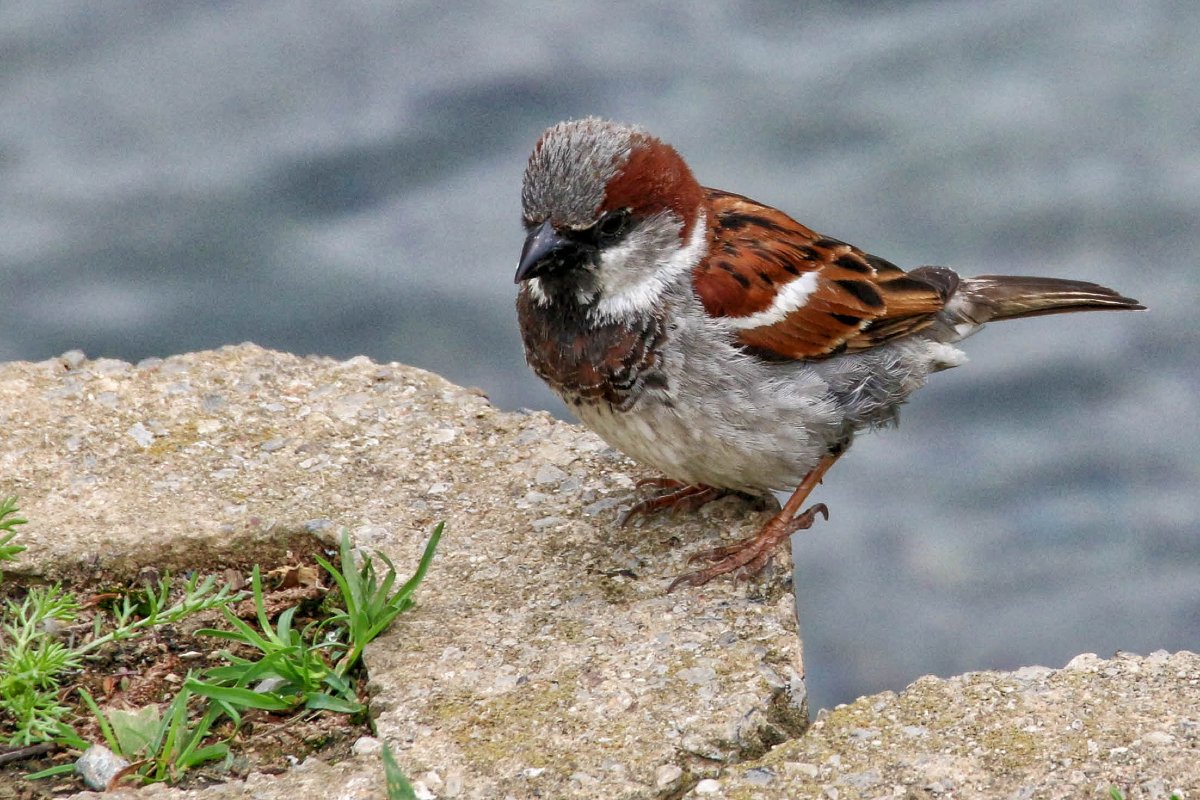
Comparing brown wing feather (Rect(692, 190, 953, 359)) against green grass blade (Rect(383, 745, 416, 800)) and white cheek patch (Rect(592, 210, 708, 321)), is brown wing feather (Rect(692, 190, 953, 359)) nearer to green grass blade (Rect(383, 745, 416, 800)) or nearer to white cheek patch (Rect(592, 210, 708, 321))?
white cheek patch (Rect(592, 210, 708, 321))

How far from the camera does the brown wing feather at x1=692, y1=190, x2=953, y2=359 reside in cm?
400

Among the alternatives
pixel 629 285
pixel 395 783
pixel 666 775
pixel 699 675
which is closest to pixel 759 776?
pixel 666 775

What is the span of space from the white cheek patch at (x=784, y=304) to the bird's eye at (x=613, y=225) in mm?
349

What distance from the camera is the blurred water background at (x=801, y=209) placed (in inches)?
243

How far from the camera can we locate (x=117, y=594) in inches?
146

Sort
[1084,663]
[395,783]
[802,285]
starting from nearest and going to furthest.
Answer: [395,783]
[1084,663]
[802,285]

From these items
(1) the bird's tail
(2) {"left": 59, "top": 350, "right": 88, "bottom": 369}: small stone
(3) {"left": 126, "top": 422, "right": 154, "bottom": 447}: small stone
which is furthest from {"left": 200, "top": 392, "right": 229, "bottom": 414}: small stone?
(1) the bird's tail

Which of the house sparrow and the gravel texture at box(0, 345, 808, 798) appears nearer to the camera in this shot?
the gravel texture at box(0, 345, 808, 798)

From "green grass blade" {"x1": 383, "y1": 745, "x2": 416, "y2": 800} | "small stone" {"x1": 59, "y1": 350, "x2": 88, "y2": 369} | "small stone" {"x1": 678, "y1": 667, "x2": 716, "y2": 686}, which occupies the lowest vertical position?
"green grass blade" {"x1": 383, "y1": 745, "x2": 416, "y2": 800}

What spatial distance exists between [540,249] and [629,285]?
28cm

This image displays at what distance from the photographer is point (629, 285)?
3.93m

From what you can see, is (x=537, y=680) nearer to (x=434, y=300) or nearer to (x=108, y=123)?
(x=434, y=300)

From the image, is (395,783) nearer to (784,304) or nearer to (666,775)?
(666,775)

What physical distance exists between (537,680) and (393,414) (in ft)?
4.24
